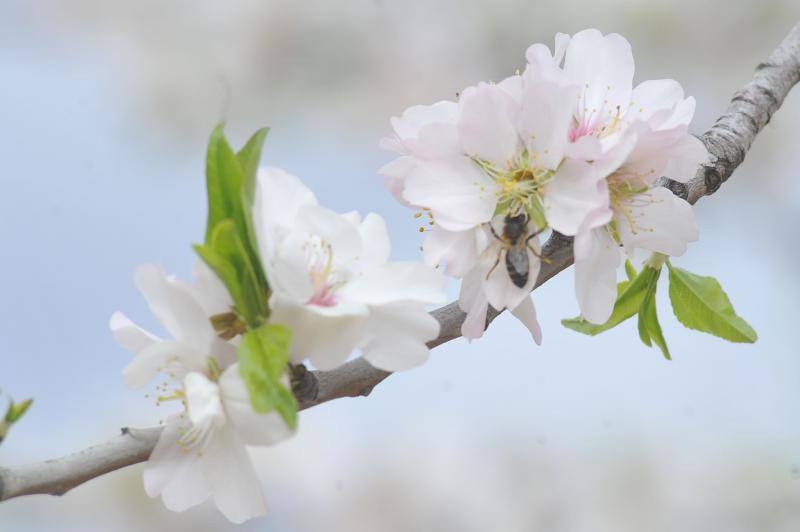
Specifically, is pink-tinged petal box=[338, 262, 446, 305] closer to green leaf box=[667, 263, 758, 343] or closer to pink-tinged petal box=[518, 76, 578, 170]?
pink-tinged petal box=[518, 76, 578, 170]

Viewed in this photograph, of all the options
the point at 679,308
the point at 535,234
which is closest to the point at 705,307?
the point at 679,308

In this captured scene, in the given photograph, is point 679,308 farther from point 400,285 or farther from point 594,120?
point 400,285

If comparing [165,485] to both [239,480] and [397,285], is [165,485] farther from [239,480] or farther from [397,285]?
[397,285]

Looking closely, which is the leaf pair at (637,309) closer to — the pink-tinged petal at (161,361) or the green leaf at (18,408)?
the pink-tinged petal at (161,361)

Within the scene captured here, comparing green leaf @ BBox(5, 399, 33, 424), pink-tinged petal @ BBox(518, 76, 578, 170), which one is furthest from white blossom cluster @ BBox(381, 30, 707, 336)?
green leaf @ BBox(5, 399, 33, 424)

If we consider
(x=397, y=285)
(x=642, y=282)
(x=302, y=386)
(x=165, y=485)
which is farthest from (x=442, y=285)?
(x=642, y=282)

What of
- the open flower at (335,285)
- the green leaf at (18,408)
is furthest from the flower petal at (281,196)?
the green leaf at (18,408)
